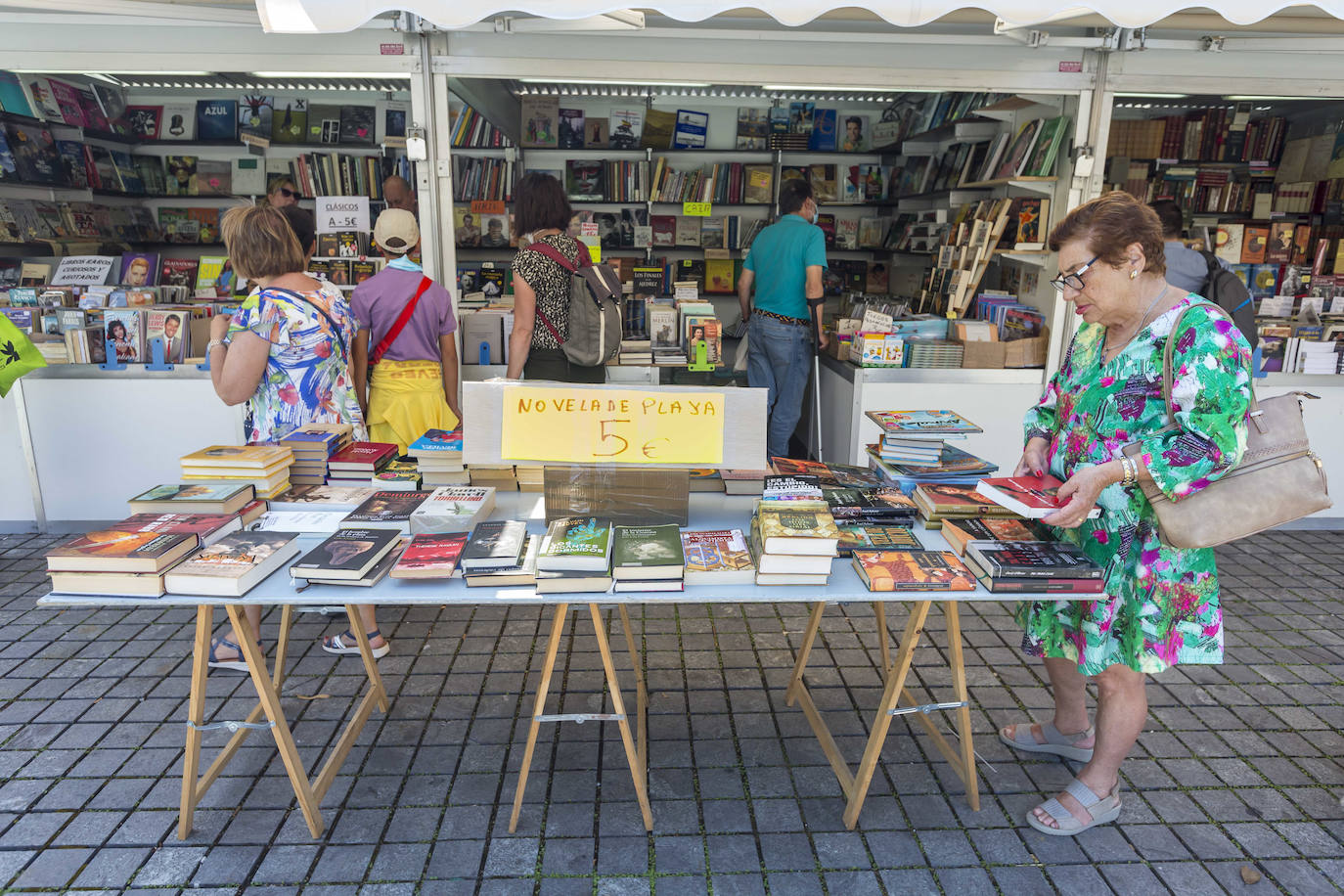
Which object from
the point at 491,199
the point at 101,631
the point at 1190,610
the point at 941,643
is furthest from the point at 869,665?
the point at 491,199

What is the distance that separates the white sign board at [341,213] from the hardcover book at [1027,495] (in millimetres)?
4079

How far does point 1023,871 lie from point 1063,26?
4167 millimetres

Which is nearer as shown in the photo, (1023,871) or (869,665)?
(1023,871)

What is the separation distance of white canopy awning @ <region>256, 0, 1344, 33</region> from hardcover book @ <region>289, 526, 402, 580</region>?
1.70 meters

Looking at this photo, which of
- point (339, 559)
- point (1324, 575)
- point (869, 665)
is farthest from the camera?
point (1324, 575)

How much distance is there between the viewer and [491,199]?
6793 millimetres

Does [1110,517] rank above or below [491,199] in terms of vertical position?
below

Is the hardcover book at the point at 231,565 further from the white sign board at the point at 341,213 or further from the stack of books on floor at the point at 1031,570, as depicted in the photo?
the white sign board at the point at 341,213

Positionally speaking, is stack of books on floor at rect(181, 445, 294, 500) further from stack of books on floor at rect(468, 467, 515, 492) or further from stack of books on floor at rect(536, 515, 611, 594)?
stack of books on floor at rect(536, 515, 611, 594)

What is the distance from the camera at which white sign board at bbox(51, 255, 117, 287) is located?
4852mm

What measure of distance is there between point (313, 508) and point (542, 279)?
200cm

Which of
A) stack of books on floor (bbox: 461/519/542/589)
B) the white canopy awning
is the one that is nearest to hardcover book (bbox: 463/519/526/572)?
stack of books on floor (bbox: 461/519/542/589)

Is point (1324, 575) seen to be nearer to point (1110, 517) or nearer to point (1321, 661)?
point (1321, 661)

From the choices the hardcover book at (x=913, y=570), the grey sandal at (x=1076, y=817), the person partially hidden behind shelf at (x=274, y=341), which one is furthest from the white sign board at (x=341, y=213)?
the grey sandal at (x=1076, y=817)
